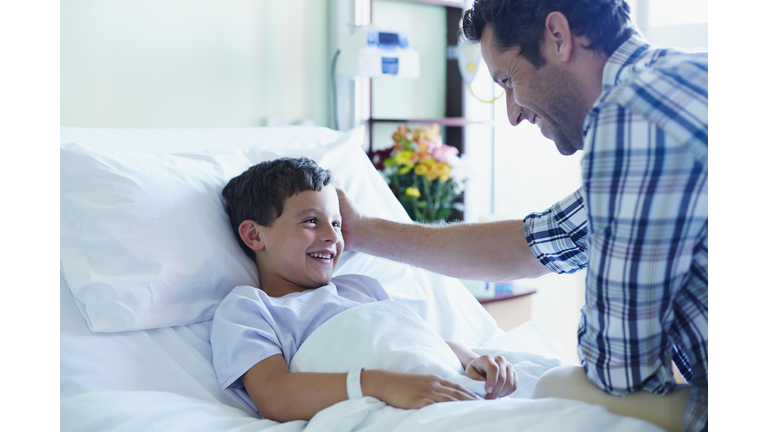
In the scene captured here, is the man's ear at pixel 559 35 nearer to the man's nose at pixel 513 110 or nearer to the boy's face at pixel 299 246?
the man's nose at pixel 513 110

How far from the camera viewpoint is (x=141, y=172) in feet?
3.87

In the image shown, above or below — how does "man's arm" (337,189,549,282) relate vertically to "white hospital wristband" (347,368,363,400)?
above

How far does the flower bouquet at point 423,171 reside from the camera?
6.89 ft

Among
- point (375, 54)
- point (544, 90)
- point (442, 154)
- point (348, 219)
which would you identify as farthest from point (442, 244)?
point (375, 54)

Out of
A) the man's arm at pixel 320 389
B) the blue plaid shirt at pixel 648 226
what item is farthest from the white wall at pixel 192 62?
the blue plaid shirt at pixel 648 226

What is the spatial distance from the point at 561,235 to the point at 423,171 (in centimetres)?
92

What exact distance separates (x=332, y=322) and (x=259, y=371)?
0.15 metres

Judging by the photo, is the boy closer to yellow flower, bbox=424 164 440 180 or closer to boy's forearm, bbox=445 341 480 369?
boy's forearm, bbox=445 341 480 369

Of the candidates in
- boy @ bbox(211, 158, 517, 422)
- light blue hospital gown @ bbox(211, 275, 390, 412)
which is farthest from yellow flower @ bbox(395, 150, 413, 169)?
light blue hospital gown @ bbox(211, 275, 390, 412)

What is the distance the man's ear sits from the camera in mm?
955

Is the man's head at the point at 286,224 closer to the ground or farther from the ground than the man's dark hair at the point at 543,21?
closer to the ground

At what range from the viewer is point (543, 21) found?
0.98 metres

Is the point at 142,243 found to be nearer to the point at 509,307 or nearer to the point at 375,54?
the point at 375,54

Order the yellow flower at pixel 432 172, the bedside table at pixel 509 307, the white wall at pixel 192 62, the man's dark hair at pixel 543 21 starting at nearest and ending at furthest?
the man's dark hair at pixel 543 21 < the white wall at pixel 192 62 < the bedside table at pixel 509 307 < the yellow flower at pixel 432 172
